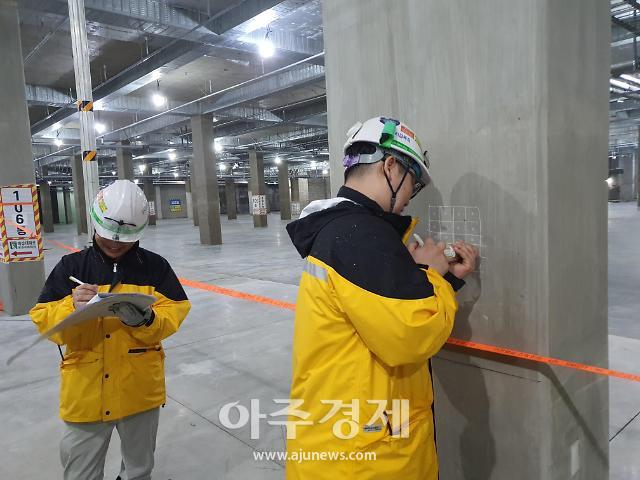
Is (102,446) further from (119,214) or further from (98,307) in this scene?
(119,214)

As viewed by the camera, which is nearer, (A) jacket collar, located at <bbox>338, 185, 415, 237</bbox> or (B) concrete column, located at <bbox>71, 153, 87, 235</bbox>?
(A) jacket collar, located at <bbox>338, 185, 415, 237</bbox>

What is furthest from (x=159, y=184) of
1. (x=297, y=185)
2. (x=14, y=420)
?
(x=14, y=420)

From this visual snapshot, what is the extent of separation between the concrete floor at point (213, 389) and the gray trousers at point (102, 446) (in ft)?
2.42

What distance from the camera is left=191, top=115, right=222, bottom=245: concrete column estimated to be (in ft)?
56.7

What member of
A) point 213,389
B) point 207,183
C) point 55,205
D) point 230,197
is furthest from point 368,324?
point 55,205

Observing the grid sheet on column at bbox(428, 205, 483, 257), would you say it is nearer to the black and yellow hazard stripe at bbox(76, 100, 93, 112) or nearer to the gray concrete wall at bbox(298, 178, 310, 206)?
the black and yellow hazard stripe at bbox(76, 100, 93, 112)

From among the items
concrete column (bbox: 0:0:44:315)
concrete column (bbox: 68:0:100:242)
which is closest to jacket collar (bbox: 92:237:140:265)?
concrete column (bbox: 68:0:100:242)

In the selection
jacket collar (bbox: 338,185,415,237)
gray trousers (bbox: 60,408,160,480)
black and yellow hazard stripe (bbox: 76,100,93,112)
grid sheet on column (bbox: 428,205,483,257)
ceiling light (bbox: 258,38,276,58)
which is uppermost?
ceiling light (bbox: 258,38,276,58)

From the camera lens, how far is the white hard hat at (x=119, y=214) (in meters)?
2.19

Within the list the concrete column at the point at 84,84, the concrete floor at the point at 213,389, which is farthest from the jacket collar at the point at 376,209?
the concrete column at the point at 84,84

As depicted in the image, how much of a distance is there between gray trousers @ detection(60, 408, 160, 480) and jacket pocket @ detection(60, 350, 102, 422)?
3.1 inches

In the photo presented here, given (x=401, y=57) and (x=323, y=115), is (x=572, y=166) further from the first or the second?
(x=323, y=115)

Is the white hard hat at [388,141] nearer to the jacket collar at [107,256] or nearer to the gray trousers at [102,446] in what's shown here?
the jacket collar at [107,256]

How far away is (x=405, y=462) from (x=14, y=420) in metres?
3.93
